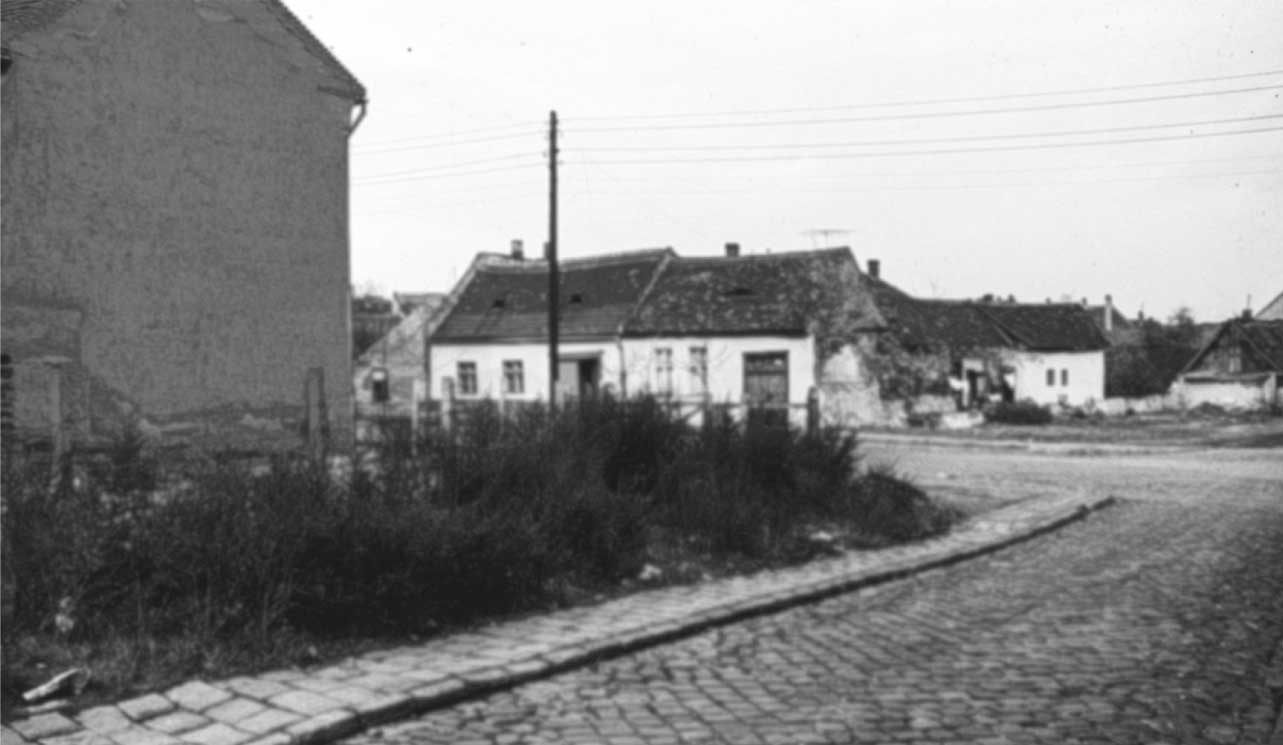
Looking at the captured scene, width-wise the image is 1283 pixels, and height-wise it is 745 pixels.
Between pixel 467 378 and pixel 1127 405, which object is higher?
pixel 467 378

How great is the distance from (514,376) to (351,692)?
37.6 meters

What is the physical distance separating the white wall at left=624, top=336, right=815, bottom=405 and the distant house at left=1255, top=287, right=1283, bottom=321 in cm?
3072

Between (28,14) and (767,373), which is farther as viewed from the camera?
(767,373)

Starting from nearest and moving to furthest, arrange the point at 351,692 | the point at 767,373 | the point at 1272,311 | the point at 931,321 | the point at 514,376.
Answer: the point at 1272,311 < the point at 351,692 < the point at 767,373 < the point at 514,376 < the point at 931,321

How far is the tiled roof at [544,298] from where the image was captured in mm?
41562

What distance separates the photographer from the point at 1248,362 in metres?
6.30

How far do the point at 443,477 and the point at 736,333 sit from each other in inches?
1212

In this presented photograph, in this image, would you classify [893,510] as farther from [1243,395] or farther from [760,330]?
[760,330]

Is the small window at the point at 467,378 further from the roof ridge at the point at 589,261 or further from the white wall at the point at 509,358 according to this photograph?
the roof ridge at the point at 589,261

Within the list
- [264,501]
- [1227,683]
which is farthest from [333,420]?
[1227,683]

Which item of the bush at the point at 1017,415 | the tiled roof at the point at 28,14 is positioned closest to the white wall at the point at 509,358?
the bush at the point at 1017,415

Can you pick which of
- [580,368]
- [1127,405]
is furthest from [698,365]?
[1127,405]

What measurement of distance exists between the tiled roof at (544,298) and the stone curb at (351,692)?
110ft

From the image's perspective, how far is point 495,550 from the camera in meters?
6.73
